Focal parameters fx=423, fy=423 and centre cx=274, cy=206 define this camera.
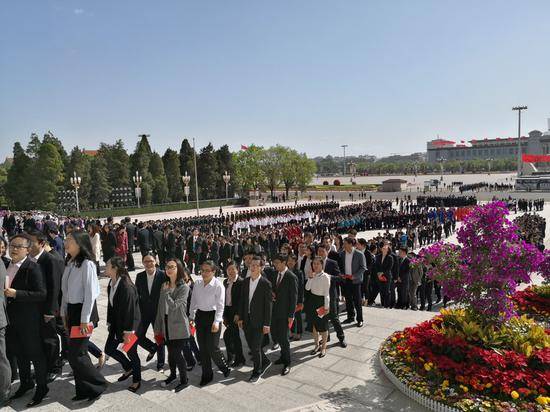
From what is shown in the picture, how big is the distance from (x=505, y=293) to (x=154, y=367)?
15.6 ft

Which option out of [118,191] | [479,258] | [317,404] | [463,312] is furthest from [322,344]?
[118,191]

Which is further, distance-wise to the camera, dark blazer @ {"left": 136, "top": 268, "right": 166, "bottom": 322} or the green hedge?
the green hedge

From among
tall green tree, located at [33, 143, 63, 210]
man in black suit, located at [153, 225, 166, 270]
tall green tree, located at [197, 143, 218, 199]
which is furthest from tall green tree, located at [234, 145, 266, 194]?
man in black suit, located at [153, 225, 166, 270]

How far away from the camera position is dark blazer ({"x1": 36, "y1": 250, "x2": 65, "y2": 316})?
4.74 m

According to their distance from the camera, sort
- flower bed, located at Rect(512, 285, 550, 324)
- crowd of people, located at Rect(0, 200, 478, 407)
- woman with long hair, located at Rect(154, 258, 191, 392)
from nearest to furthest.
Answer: crowd of people, located at Rect(0, 200, 478, 407), woman with long hair, located at Rect(154, 258, 191, 392), flower bed, located at Rect(512, 285, 550, 324)

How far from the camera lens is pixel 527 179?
56625 millimetres

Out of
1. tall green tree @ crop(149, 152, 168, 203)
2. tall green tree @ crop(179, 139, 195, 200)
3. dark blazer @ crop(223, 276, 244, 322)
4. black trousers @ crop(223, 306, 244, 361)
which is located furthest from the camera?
tall green tree @ crop(179, 139, 195, 200)

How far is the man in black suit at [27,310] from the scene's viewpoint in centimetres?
462

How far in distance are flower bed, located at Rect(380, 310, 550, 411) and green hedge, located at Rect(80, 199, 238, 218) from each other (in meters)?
35.6

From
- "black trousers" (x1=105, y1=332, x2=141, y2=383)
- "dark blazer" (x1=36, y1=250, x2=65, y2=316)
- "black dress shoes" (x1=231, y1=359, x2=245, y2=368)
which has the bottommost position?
"black dress shoes" (x1=231, y1=359, x2=245, y2=368)

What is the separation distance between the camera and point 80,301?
15.4 feet

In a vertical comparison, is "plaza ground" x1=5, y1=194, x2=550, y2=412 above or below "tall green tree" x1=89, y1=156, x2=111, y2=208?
below

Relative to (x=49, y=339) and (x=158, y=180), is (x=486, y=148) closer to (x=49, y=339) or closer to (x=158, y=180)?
(x=158, y=180)

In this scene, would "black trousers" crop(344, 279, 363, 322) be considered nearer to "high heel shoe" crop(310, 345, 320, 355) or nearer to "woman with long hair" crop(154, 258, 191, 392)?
"high heel shoe" crop(310, 345, 320, 355)
